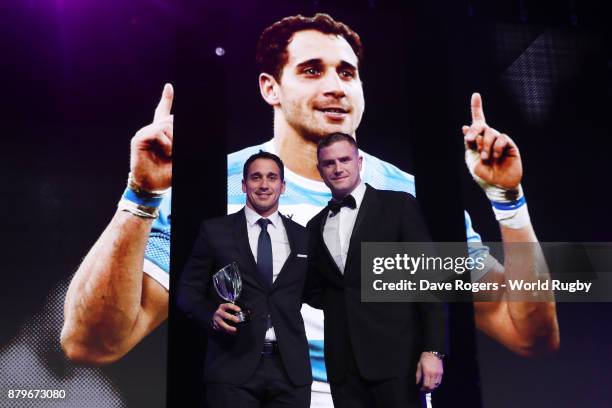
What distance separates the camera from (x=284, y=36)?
3.72 m

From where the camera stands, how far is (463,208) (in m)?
3.62

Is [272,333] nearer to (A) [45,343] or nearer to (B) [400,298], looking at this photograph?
(B) [400,298]

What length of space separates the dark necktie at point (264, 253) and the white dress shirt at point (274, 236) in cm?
2

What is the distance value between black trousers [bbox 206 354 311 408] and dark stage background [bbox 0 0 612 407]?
592mm

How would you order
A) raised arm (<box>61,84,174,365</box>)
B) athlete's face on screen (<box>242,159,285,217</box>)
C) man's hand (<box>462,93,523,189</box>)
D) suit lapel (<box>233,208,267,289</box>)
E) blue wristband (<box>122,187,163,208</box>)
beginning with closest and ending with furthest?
suit lapel (<box>233,208,267,289</box>), athlete's face on screen (<box>242,159,285,217</box>), raised arm (<box>61,84,174,365</box>), blue wristband (<box>122,187,163,208</box>), man's hand (<box>462,93,523,189</box>)

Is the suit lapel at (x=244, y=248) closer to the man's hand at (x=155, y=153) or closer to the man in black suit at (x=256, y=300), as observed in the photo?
the man in black suit at (x=256, y=300)

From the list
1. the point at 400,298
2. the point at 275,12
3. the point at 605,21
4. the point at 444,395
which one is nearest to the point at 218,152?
the point at 275,12

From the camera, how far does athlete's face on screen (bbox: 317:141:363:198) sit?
324 centimetres

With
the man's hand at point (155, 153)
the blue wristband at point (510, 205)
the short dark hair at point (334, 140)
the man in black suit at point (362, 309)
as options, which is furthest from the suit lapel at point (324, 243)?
the blue wristband at point (510, 205)

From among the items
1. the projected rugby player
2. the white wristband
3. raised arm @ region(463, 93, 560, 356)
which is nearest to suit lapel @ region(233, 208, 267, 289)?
the projected rugby player

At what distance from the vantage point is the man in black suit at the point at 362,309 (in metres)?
2.78

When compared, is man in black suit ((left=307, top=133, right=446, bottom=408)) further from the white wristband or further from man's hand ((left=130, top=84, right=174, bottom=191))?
man's hand ((left=130, top=84, right=174, bottom=191))

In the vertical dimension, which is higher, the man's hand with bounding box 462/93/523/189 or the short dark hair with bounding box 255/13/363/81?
the short dark hair with bounding box 255/13/363/81

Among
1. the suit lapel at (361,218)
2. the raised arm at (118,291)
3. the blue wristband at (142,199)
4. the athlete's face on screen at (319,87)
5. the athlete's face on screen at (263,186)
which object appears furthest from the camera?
the athlete's face on screen at (319,87)
